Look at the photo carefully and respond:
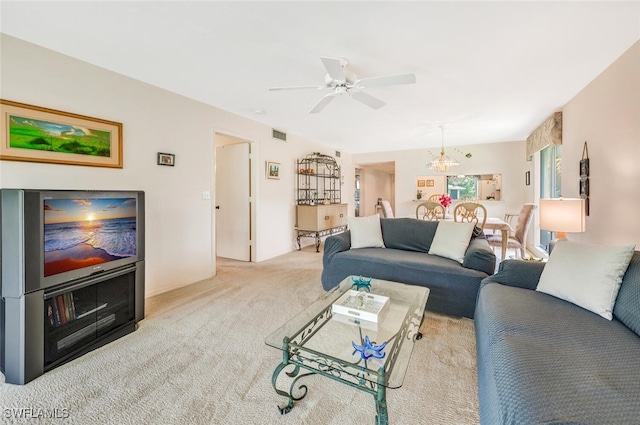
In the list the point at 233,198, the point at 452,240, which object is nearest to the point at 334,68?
the point at 452,240

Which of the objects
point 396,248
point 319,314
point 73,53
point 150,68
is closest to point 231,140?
point 150,68

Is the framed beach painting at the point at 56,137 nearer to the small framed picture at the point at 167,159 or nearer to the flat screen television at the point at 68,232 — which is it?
the small framed picture at the point at 167,159

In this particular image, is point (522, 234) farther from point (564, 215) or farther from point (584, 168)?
point (564, 215)

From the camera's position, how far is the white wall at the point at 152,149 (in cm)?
212

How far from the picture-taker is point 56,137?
2.23 m

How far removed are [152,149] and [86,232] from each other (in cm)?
128

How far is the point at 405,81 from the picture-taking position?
85.5 inches

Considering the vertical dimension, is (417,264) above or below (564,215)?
below

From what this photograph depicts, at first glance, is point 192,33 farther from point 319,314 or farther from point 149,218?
point 319,314

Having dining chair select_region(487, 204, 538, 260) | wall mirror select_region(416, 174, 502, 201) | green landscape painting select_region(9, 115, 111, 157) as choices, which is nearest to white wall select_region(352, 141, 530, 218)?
wall mirror select_region(416, 174, 502, 201)

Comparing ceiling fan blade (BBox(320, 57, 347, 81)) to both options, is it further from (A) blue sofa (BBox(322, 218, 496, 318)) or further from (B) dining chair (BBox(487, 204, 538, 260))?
(B) dining chair (BBox(487, 204, 538, 260))

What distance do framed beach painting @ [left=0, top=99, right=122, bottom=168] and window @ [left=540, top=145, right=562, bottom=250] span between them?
19.6ft

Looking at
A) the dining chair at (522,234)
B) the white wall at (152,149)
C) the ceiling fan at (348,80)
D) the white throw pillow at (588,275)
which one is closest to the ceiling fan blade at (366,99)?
the ceiling fan at (348,80)

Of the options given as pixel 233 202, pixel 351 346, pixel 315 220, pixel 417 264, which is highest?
pixel 233 202
